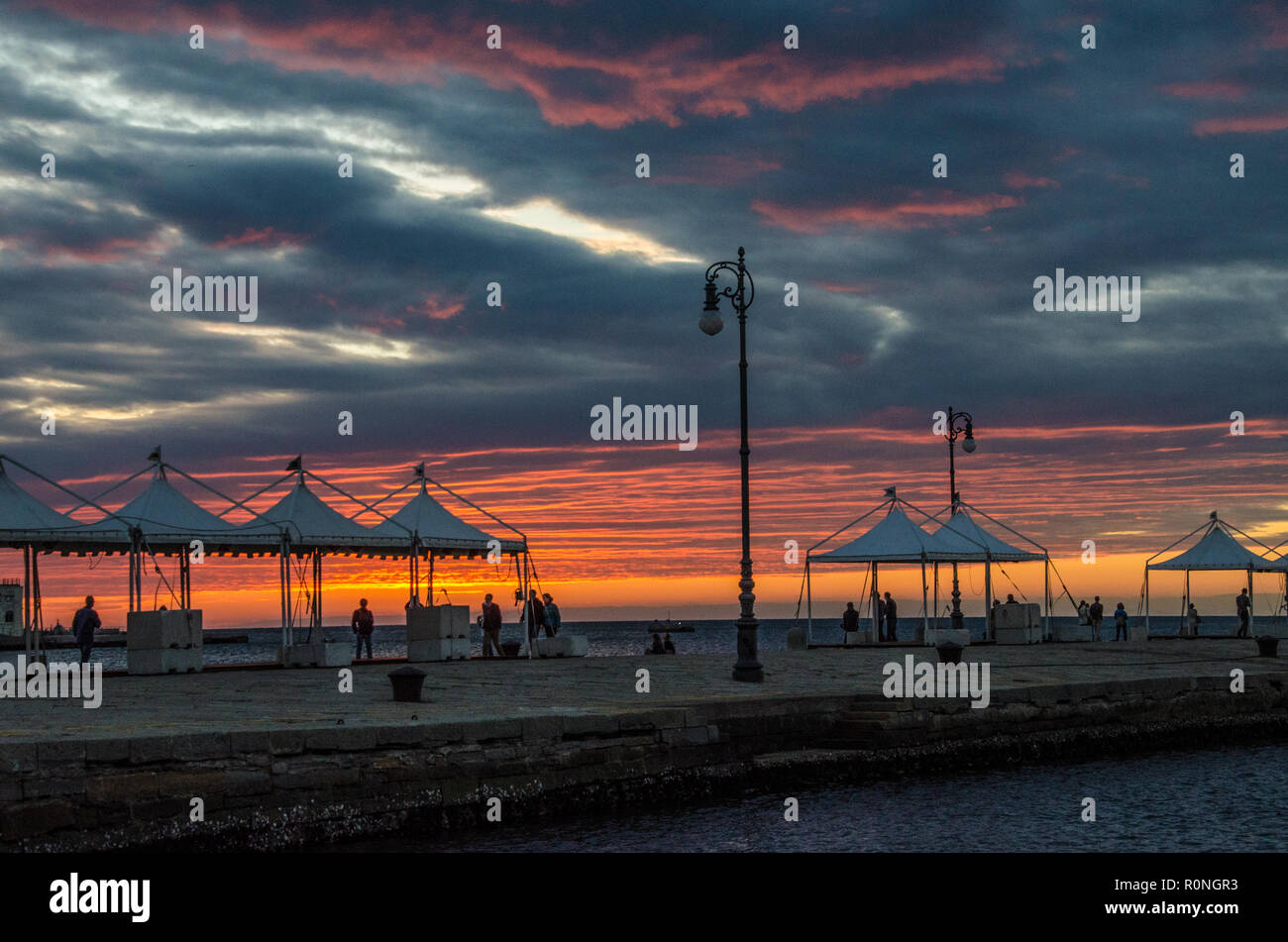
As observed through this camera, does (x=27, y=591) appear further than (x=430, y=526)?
No

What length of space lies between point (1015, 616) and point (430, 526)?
21.1 meters

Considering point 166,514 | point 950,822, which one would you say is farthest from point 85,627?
point 950,822

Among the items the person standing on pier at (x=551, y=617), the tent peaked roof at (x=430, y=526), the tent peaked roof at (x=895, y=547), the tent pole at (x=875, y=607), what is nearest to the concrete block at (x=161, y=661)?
the tent peaked roof at (x=430, y=526)

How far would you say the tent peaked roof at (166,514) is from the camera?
1159 inches

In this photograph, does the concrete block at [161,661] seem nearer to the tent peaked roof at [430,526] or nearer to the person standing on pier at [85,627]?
the person standing on pier at [85,627]

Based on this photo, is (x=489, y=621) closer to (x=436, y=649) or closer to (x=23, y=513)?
(x=436, y=649)

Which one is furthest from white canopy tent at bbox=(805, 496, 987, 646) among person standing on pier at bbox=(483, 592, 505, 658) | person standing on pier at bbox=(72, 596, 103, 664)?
person standing on pier at bbox=(72, 596, 103, 664)

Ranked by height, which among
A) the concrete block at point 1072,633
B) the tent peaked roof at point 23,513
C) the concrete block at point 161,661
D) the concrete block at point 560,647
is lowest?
the concrete block at point 1072,633

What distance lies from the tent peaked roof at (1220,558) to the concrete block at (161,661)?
123ft

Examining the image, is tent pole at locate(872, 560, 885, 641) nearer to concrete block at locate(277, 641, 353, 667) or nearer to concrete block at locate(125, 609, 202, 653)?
concrete block at locate(277, 641, 353, 667)

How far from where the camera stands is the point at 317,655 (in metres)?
30.8

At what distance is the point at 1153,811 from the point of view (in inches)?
728
